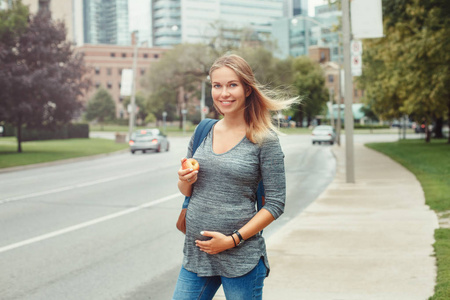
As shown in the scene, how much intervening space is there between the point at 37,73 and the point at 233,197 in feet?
89.0

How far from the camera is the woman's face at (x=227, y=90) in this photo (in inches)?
115

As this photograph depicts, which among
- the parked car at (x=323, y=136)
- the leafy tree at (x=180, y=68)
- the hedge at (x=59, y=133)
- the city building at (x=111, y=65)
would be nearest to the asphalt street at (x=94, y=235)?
the parked car at (x=323, y=136)

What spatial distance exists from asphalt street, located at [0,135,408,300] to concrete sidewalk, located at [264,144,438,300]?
92 centimetres

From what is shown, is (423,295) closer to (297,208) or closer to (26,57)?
(297,208)

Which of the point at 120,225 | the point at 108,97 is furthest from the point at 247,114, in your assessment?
the point at 108,97

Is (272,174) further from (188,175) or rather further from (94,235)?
(94,235)

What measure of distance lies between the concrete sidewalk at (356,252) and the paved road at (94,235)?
91 cm

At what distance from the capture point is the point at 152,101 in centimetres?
8144

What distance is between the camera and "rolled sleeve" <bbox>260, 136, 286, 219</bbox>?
9.34 feet

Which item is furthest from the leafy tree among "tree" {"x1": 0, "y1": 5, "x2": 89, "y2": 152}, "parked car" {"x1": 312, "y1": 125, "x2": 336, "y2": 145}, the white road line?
the white road line

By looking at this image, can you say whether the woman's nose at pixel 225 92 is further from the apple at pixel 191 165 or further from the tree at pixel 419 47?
the tree at pixel 419 47

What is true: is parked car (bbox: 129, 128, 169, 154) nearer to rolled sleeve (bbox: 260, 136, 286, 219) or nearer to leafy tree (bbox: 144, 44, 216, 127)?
rolled sleeve (bbox: 260, 136, 286, 219)

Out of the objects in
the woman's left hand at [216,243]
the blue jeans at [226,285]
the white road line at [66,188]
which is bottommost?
the white road line at [66,188]

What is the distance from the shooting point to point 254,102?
119 inches
